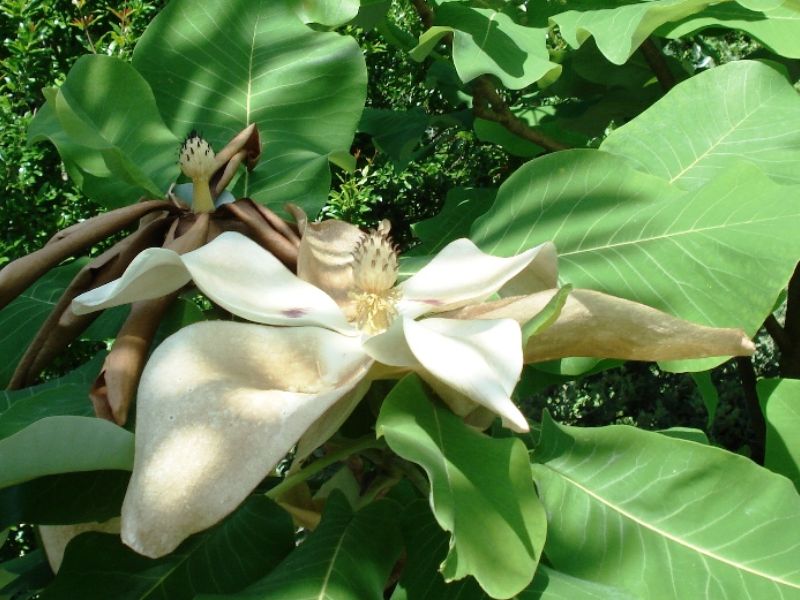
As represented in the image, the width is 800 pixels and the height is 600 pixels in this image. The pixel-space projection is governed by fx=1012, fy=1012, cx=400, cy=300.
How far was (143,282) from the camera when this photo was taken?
2.10ft

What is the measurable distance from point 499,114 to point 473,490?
89 cm

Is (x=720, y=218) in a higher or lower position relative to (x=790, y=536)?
higher

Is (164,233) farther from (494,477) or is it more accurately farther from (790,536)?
(790,536)

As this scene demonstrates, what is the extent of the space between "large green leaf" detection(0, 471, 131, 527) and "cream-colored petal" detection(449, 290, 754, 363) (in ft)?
0.99

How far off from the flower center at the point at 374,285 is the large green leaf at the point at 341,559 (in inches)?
5.3

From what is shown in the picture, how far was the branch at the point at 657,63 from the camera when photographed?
141 cm

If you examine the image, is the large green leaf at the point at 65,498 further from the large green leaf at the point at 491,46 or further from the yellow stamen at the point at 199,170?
the large green leaf at the point at 491,46

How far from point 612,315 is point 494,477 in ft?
0.41

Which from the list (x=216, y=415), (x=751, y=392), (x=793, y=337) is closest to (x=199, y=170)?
(x=216, y=415)

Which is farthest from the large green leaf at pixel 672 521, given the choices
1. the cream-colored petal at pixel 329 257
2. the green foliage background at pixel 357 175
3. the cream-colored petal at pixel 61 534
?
the green foliage background at pixel 357 175

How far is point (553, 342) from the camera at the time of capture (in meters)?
0.62

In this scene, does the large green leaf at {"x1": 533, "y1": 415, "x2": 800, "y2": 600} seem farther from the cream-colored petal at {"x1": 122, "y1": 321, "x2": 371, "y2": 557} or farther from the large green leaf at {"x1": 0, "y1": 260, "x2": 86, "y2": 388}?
the large green leaf at {"x1": 0, "y1": 260, "x2": 86, "y2": 388}

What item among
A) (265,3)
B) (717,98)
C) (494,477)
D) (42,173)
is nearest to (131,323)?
(494,477)

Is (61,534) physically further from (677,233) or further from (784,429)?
(784,429)
